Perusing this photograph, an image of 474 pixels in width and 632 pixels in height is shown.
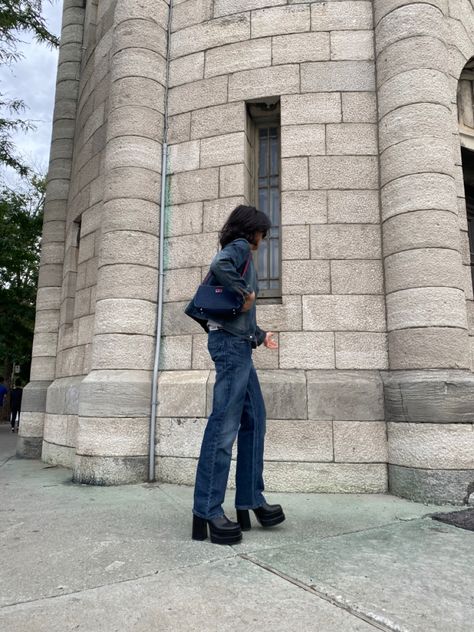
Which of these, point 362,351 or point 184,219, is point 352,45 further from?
point 362,351

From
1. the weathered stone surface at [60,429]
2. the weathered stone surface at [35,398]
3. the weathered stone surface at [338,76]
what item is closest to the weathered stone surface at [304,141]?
the weathered stone surface at [338,76]

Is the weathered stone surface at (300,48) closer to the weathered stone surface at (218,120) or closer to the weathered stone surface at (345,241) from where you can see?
the weathered stone surface at (218,120)

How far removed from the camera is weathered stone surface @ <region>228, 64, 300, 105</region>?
568 centimetres

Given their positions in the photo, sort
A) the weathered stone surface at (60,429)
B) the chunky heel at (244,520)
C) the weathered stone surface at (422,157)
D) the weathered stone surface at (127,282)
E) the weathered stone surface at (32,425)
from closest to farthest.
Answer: the chunky heel at (244,520) < the weathered stone surface at (422,157) < the weathered stone surface at (127,282) < the weathered stone surface at (60,429) < the weathered stone surface at (32,425)

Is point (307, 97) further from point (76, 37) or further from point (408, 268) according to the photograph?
point (76, 37)

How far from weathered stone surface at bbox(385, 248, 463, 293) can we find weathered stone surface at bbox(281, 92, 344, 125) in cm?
184

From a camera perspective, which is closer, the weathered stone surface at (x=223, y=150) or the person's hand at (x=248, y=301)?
the person's hand at (x=248, y=301)

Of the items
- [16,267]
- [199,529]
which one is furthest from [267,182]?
[16,267]

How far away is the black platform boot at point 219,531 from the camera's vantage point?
303cm

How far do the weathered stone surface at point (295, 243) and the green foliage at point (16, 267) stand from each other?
14.7 metres

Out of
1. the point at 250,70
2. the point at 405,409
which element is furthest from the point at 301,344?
the point at 250,70

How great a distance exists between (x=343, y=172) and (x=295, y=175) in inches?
20.3

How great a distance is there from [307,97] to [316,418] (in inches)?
139

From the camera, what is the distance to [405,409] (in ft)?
15.0
